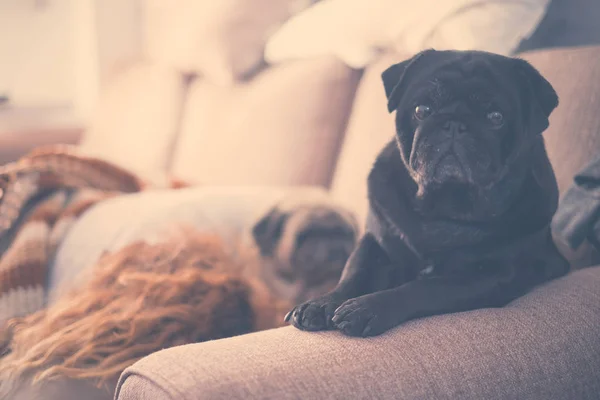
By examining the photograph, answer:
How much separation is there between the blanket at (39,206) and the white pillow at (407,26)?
569mm

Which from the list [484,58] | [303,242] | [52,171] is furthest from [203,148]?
[484,58]

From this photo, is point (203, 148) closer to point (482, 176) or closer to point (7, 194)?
point (7, 194)

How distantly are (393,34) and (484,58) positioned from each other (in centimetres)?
55

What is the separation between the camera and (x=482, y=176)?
0.72m

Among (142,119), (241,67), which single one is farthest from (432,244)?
(142,119)

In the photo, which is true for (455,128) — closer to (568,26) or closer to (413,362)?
(413,362)

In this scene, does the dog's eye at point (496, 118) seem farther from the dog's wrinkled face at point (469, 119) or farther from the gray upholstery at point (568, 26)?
the gray upholstery at point (568, 26)

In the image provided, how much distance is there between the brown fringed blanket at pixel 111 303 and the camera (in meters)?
0.84

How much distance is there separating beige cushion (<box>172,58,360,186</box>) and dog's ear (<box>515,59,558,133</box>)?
81 cm

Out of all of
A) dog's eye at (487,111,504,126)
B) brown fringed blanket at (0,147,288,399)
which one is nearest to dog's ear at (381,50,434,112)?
dog's eye at (487,111,504,126)

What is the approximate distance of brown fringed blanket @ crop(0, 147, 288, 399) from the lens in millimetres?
845

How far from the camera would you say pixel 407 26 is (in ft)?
3.95

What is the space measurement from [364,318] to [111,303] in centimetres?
43

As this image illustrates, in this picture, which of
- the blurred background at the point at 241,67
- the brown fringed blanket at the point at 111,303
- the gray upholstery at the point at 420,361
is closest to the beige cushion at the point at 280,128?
the blurred background at the point at 241,67
